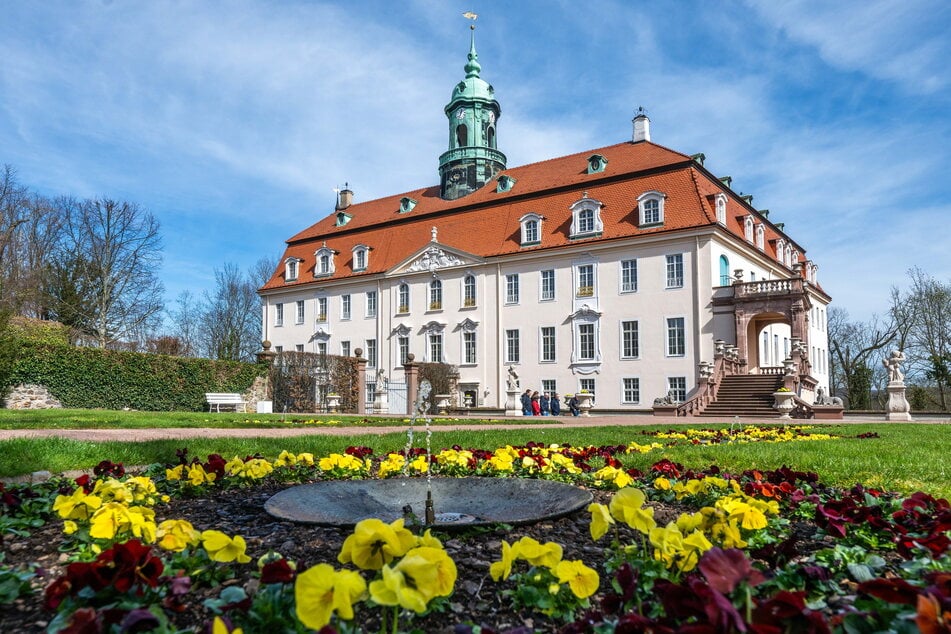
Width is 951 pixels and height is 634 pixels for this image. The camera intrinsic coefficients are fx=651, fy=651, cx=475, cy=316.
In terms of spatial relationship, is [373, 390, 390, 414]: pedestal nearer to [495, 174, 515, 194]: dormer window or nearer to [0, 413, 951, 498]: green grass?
[495, 174, 515, 194]: dormer window

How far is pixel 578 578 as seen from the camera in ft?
6.03

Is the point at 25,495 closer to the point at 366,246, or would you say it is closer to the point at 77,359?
the point at 77,359

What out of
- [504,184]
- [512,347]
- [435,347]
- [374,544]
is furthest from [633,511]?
[504,184]

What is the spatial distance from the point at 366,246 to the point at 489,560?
3658cm

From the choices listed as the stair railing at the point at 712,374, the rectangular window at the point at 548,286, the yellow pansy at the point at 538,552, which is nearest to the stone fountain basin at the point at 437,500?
the yellow pansy at the point at 538,552

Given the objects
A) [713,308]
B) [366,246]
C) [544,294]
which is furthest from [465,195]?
[713,308]

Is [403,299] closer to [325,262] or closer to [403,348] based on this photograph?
[403,348]

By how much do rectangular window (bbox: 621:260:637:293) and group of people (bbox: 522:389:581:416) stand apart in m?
5.72

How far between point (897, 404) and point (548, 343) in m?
14.4

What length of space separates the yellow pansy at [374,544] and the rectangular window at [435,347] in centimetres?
3305

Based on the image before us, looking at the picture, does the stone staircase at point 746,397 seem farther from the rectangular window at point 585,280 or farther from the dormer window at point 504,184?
the dormer window at point 504,184

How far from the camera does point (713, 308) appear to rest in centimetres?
2719

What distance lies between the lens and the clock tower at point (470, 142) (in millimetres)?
38125

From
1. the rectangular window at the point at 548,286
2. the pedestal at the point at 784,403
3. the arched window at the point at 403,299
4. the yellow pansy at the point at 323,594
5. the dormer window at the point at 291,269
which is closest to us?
the yellow pansy at the point at 323,594
